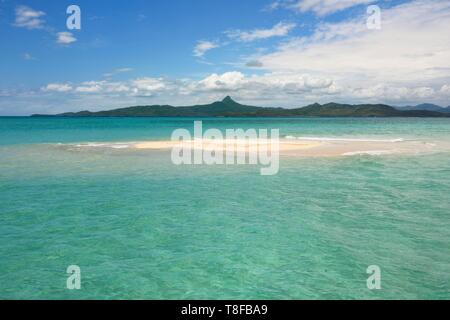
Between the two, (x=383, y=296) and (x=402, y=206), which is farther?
(x=402, y=206)

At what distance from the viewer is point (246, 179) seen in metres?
18.1

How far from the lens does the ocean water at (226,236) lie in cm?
718

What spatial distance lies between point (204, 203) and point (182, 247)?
432 cm

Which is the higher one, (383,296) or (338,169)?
(338,169)

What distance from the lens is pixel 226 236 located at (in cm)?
988

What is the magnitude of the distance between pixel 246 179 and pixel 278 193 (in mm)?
3489

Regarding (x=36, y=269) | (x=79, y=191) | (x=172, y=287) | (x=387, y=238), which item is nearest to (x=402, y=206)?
(x=387, y=238)

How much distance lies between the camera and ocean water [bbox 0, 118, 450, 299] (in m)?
7.18

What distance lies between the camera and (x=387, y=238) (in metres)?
9.49

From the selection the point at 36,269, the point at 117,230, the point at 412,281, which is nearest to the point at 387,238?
the point at 412,281

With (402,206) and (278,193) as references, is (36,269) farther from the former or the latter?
(402,206)

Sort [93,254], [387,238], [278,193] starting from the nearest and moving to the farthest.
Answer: [93,254] < [387,238] < [278,193]
